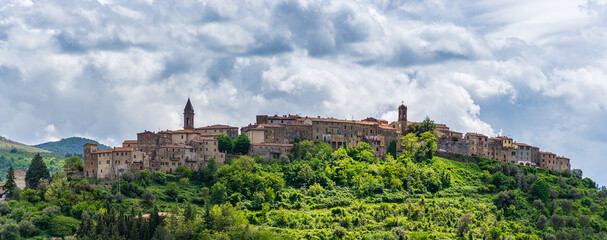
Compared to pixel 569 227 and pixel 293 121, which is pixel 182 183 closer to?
pixel 293 121

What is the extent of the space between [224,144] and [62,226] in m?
29.4

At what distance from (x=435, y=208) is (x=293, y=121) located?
102 ft

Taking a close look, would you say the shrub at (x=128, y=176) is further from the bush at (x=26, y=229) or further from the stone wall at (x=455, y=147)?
the stone wall at (x=455, y=147)

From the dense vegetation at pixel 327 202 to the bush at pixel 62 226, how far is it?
111 millimetres

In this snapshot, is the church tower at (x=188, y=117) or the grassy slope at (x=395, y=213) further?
the church tower at (x=188, y=117)

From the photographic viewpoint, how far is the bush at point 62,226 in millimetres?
70625

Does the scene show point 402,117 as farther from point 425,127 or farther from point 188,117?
point 188,117

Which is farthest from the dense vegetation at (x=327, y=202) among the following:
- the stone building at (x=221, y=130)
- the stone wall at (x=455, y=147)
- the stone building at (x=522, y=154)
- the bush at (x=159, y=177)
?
the stone building at (x=221, y=130)

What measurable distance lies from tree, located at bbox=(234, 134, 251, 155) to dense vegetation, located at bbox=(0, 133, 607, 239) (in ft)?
14.8

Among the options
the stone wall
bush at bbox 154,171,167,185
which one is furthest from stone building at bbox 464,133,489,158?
bush at bbox 154,171,167,185

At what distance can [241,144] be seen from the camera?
315ft

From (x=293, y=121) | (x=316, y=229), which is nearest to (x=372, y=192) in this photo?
(x=316, y=229)

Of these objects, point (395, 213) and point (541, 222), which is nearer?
point (395, 213)

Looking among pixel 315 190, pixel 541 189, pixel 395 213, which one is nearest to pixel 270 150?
pixel 315 190
